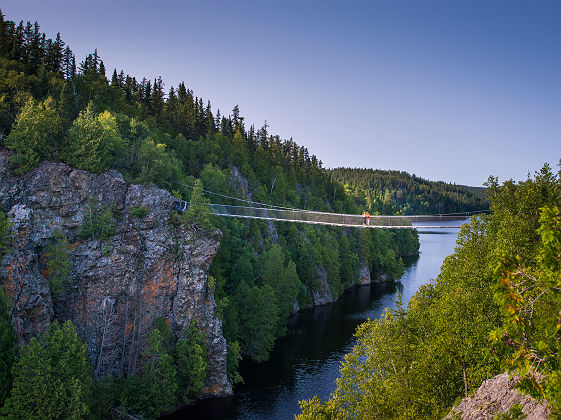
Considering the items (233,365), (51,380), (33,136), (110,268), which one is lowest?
(233,365)

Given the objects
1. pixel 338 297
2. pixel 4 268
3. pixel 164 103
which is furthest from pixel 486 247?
pixel 164 103

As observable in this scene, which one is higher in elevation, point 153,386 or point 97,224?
point 97,224

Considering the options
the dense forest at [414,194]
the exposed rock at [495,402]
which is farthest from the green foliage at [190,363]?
the dense forest at [414,194]

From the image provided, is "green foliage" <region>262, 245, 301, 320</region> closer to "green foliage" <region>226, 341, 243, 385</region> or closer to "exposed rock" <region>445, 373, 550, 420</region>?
"green foliage" <region>226, 341, 243, 385</region>

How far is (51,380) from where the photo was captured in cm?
1920

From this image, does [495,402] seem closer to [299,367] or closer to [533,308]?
[533,308]

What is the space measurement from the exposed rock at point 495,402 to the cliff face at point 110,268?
19017 mm

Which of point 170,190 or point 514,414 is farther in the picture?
point 170,190

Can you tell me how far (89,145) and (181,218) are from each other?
24.6 feet

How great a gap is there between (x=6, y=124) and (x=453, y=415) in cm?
3036

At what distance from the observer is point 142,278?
2662 cm

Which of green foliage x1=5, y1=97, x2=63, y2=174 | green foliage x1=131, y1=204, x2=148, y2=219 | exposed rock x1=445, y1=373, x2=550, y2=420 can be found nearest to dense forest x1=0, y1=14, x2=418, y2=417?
green foliage x1=5, y1=97, x2=63, y2=174

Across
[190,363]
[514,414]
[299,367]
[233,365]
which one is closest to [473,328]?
[514,414]

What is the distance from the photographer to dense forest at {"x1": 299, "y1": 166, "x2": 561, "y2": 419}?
24.5 feet
